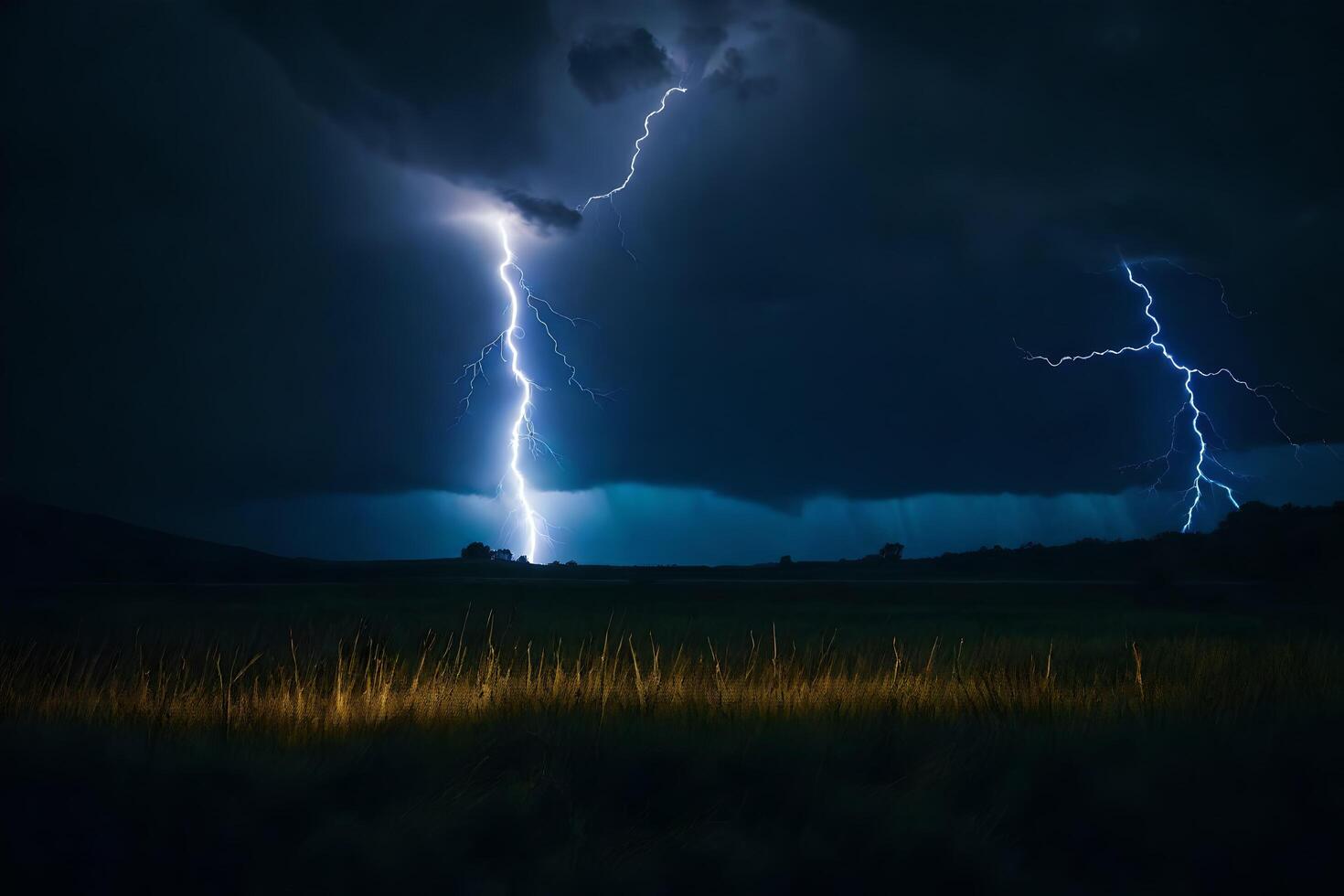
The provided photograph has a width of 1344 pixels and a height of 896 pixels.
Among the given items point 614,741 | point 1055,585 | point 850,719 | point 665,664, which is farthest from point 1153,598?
point 614,741

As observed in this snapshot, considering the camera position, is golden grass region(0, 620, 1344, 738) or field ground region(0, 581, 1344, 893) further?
golden grass region(0, 620, 1344, 738)

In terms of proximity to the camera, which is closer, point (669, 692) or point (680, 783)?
point (680, 783)

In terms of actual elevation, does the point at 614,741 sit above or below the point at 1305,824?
above

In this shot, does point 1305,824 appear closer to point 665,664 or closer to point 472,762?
point 472,762

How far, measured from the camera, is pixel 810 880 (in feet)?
17.0

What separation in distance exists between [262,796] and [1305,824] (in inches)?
285

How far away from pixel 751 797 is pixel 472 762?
6.76ft

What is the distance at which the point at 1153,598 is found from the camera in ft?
95.3

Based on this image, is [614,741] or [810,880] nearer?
[810,880]

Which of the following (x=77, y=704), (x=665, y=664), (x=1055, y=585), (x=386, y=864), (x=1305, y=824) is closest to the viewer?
(x=386, y=864)

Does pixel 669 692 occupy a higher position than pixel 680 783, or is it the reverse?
pixel 669 692

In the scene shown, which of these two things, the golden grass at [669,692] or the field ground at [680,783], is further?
the golden grass at [669,692]

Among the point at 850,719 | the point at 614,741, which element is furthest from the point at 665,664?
the point at 614,741

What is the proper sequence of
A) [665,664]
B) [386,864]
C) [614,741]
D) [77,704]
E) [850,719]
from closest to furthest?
1. [386,864]
2. [614,741]
3. [850,719]
4. [77,704]
5. [665,664]
